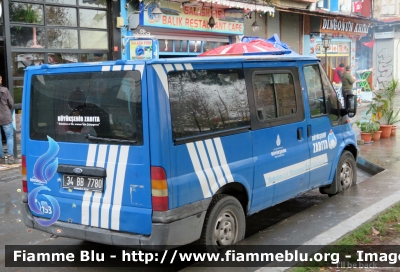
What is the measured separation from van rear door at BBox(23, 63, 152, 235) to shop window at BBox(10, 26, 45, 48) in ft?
20.2

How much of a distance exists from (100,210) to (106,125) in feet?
2.63

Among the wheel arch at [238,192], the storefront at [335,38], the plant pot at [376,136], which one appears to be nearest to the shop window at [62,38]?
the wheel arch at [238,192]

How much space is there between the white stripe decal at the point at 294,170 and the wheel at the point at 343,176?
56 centimetres

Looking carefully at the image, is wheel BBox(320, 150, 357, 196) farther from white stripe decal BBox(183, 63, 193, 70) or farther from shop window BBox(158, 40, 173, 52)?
shop window BBox(158, 40, 173, 52)

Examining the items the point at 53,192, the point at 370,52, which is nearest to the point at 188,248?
the point at 53,192

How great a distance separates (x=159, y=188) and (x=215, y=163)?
78 cm

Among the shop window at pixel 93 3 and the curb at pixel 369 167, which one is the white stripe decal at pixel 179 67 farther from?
the shop window at pixel 93 3

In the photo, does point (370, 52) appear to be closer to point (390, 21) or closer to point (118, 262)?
point (390, 21)

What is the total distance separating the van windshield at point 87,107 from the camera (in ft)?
14.8

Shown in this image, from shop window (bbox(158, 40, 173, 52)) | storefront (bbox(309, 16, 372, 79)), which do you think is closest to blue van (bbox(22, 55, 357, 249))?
shop window (bbox(158, 40, 173, 52))

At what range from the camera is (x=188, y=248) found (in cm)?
538

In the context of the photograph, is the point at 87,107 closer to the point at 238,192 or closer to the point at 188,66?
the point at 188,66

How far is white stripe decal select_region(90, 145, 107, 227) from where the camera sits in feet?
15.3

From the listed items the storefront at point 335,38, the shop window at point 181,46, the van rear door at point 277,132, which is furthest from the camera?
the storefront at point 335,38
